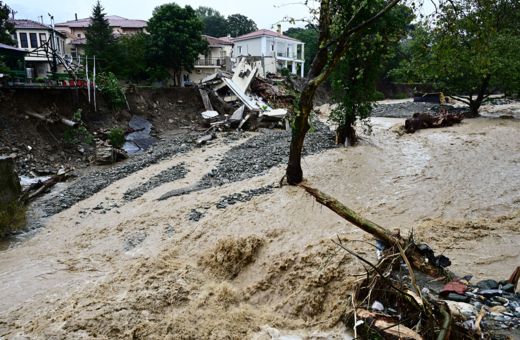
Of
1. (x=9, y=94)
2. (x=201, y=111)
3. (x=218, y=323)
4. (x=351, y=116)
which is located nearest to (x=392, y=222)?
(x=218, y=323)

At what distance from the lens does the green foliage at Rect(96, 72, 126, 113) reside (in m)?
20.2

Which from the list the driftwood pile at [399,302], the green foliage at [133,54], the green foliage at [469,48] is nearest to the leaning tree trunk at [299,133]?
the green foliage at [469,48]

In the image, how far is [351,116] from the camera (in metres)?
14.0

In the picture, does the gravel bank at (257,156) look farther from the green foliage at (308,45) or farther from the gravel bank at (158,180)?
the green foliage at (308,45)

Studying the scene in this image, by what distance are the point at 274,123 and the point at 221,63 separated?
22.6m

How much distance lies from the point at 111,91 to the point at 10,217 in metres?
13.2

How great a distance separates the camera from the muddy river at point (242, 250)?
15.9ft

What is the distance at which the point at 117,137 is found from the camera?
18062mm

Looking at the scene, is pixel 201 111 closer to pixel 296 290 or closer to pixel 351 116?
pixel 351 116

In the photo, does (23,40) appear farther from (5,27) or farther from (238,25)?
(238,25)

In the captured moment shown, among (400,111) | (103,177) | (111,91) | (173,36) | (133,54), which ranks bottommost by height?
(103,177)

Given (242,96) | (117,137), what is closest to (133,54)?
(242,96)

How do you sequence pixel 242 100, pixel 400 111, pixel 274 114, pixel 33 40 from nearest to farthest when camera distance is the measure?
pixel 274 114
pixel 242 100
pixel 400 111
pixel 33 40

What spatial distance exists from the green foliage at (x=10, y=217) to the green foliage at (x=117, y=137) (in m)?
8.56
